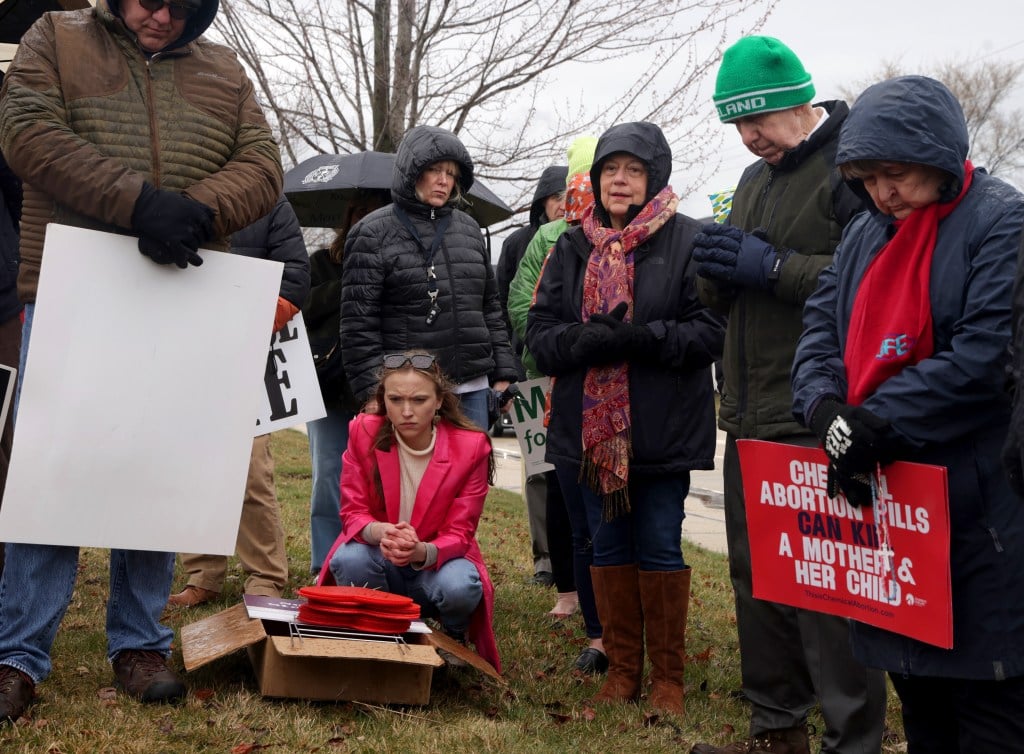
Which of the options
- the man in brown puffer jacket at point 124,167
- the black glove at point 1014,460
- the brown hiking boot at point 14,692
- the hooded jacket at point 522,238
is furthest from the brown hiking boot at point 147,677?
the hooded jacket at point 522,238

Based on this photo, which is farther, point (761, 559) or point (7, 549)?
point (7, 549)

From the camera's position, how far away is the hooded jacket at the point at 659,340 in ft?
14.6

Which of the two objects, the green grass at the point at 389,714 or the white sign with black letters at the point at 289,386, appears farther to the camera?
the white sign with black letters at the point at 289,386

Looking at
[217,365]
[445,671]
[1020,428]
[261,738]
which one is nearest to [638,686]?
[445,671]

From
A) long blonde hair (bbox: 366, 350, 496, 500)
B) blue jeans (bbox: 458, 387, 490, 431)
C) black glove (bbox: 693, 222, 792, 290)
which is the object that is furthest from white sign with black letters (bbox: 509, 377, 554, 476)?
black glove (bbox: 693, 222, 792, 290)

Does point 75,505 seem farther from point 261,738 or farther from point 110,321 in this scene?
point 261,738

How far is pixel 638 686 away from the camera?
4.57m

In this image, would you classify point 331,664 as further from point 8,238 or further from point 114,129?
point 8,238

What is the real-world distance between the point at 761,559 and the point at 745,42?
1.68 m

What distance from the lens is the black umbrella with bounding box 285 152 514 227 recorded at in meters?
7.30

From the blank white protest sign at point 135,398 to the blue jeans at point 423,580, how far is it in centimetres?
84

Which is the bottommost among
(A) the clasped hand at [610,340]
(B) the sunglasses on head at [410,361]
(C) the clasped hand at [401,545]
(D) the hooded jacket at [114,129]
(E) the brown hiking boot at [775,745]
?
(E) the brown hiking boot at [775,745]

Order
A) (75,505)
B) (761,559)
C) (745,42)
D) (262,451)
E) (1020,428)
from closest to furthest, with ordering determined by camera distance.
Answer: (1020,428) → (761,559) → (75,505) → (745,42) → (262,451)

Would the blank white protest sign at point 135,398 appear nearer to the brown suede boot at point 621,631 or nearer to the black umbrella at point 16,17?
the brown suede boot at point 621,631
